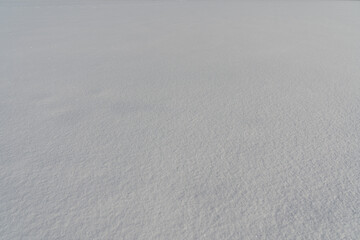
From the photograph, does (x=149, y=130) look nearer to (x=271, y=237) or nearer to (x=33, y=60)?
(x=271, y=237)

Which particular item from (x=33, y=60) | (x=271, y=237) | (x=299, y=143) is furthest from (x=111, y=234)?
(x=33, y=60)

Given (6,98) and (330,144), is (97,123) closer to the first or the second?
(6,98)

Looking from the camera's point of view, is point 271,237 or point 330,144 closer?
point 271,237

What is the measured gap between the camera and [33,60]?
5781mm

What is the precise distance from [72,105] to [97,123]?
70cm

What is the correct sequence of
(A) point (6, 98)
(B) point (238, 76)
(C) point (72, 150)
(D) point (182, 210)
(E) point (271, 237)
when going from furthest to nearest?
(B) point (238, 76)
(A) point (6, 98)
(C) point (72, 150)
(D) point (182, 210)
(E) point (271, 237)

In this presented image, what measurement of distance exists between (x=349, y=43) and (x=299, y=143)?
515cm

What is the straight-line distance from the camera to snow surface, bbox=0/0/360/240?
2.12 m

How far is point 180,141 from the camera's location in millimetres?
3037

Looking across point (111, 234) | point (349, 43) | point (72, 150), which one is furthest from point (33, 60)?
point (349, 43)

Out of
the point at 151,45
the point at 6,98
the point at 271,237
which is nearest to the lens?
the point at 271,237

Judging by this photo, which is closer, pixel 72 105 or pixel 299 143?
pixel 299 143

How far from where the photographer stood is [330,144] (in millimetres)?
2945

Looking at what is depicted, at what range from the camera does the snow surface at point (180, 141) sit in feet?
6.97
